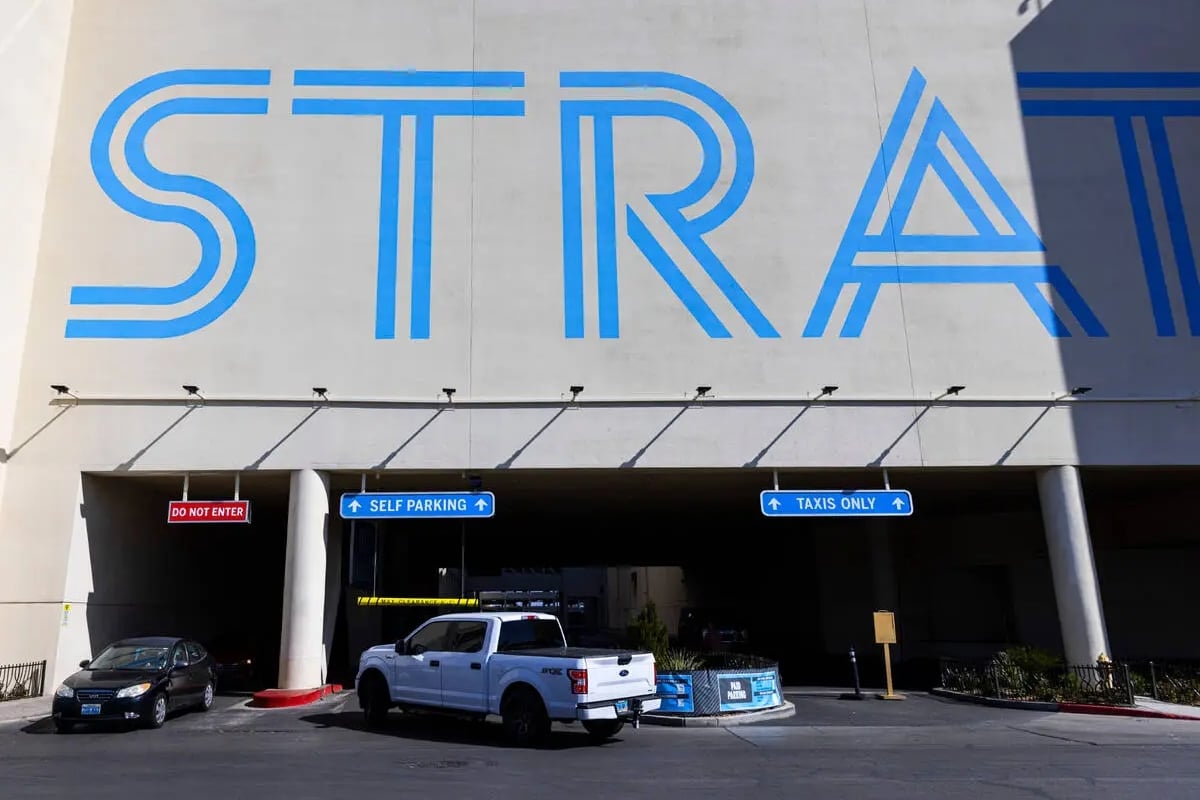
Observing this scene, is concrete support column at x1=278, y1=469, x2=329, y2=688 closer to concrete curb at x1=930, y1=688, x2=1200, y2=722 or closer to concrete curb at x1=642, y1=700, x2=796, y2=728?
concrete curb at x1=642, y1=700, x2=796, y2=728

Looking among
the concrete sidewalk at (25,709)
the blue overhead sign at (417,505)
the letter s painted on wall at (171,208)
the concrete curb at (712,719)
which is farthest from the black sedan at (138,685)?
the concrete curb at (712,719)

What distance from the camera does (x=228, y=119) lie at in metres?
22.2

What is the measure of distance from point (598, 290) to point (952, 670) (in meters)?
12.2

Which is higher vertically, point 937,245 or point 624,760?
point 937,245

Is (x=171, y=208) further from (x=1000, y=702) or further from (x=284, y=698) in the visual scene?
(x=1000, y=702)

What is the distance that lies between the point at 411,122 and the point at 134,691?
1468cm

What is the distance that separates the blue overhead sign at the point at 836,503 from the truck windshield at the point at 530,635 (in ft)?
23.3

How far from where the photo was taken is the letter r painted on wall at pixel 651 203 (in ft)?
69.5

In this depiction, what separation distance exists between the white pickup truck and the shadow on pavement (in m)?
0.28

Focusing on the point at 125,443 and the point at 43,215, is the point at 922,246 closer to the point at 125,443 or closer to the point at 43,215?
the point at 125,443

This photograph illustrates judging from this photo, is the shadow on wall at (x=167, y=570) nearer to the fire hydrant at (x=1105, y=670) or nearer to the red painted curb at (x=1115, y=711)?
the red painted curb at (x=1115, y=711)

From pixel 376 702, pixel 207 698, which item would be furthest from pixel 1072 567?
pixel 207 698

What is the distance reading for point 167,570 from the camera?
24172mm

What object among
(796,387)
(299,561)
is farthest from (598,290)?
(299,561)
